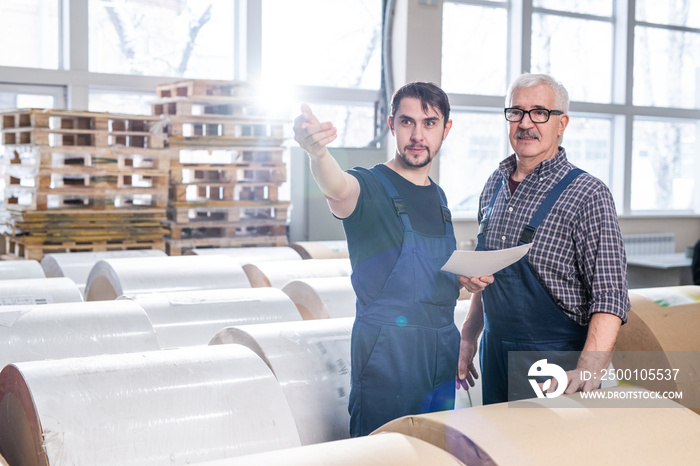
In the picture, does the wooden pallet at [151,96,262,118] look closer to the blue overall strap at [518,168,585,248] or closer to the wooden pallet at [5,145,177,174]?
the wooden pallet at [5,145,177,174]

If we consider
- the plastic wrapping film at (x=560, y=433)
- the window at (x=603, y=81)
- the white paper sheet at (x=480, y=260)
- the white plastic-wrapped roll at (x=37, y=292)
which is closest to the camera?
the plastic wrapping film at (x=560, y=433)

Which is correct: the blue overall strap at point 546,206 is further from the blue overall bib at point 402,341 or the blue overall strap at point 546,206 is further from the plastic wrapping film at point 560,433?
the plastic wrapping film at point 560,433

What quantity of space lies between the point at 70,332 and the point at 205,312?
2.18 feet

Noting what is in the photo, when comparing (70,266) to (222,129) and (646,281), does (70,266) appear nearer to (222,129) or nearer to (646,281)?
(222,129)

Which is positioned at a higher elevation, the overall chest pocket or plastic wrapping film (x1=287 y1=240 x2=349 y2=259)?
the overall chest pocket

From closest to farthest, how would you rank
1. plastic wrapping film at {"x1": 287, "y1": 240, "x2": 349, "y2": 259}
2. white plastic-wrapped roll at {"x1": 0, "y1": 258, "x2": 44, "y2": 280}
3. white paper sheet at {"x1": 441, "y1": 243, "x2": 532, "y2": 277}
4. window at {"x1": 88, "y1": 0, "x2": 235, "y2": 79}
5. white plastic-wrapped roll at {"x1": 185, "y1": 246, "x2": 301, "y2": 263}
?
white paper sheet at {"x1": 441, "y1": 243, "x2": 532, "y2": 277}, white plastic-wrapped roll at {"x1": 0, "y1": 258, "x2": 44, "y2": 280}, white plastic-wrapped roll at {"x1": 185, "y1": 246, "x2": 301, "y2": 263}, plastic wrapping film at {"x1": 287, "y1": 240, "x2": 349, "y2": 259}, window at {"x1": 88, "y1": 0, "x2": 235, "y2": 79}

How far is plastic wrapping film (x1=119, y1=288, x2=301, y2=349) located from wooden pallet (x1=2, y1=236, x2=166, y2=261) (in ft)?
7.62

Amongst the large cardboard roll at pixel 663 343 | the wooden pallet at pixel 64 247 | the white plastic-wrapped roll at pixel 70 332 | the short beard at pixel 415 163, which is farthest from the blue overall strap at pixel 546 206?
the wooden pallet at pixel 64 247

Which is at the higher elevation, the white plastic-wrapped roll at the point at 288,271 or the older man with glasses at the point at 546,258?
the older man with glasses at the point at 546,258

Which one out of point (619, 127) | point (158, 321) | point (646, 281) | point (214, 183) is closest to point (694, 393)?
point (158, 321)

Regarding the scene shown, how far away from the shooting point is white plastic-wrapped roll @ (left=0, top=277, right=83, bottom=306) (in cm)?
359

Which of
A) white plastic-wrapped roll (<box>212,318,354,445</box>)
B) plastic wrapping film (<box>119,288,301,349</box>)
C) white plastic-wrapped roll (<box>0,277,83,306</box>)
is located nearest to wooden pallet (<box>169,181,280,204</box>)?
white plastic-wrapped roll (<box>0,277,83,306</box>)

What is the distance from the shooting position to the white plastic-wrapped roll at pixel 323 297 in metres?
3.71

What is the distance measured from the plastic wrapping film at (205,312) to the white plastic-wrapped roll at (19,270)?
1251 millimetres
